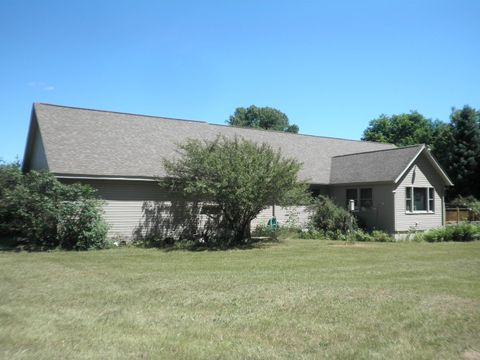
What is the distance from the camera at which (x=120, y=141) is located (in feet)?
69.1

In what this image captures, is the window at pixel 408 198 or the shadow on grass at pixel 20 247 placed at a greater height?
the window at pixel 408 198

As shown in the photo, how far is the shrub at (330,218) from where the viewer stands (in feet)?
73.9

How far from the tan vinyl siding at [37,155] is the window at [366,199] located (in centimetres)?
1605

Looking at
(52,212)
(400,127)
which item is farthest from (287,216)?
(400,127)

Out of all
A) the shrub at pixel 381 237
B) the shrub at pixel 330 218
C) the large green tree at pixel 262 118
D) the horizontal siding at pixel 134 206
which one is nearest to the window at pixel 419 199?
the shrub at pixel 381 237

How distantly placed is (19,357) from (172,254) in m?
10.3

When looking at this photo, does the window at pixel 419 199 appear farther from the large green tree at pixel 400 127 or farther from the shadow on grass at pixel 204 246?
the large green tree at pixel 400 127

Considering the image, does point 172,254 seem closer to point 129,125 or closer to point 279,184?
point 279,184

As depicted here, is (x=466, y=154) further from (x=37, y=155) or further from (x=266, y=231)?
(x=37, y=155)

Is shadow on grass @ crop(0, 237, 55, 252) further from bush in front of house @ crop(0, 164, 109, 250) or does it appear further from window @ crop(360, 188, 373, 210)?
window @ crop(360, 188, 373, 210)

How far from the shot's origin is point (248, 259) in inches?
560

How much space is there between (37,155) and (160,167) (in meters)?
6.62

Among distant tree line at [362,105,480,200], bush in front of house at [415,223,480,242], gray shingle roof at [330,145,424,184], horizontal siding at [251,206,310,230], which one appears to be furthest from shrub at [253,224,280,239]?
distant tree line at [362,105,480,200]

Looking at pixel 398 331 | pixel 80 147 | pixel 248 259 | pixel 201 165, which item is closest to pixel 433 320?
pixel 398 331
